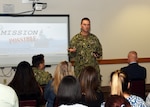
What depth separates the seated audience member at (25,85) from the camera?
12.3 feet

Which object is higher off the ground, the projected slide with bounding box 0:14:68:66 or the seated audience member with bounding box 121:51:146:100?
the projected slide with bounding box 0:14:68:66

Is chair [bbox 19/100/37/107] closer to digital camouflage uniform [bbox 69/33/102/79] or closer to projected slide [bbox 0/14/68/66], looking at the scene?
digital camouflage uniform [bbox 69/33/102/79]

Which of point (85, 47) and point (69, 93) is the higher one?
point (85, 47)

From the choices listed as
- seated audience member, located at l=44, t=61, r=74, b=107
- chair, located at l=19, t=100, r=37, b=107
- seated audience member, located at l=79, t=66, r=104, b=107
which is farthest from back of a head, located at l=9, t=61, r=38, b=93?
seated audience member, located at l=79, t=66, r=104, b=107

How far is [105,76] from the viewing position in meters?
6.89

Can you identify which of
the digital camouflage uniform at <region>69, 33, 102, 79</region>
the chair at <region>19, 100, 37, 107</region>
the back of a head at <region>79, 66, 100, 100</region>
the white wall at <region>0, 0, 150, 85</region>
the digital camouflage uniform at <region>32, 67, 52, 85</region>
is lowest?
the chair at <region>19, 100, 37, 107</region>

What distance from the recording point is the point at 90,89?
3141mm

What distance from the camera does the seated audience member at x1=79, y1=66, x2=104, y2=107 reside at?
10.1 feet

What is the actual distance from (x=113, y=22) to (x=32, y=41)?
189 cm

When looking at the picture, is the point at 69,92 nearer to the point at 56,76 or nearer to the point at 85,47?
the point at 56,76

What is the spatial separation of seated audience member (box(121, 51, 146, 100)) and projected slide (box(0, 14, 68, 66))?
75.2 inches

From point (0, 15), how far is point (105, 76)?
8.85 ft

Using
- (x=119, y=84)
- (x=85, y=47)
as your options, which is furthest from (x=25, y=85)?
(x=85, y=47)

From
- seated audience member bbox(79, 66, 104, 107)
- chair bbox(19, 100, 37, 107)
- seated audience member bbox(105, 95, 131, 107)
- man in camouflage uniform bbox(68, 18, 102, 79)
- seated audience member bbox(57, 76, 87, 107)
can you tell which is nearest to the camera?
seated audience member bbox(105, 95, 131, 107)
